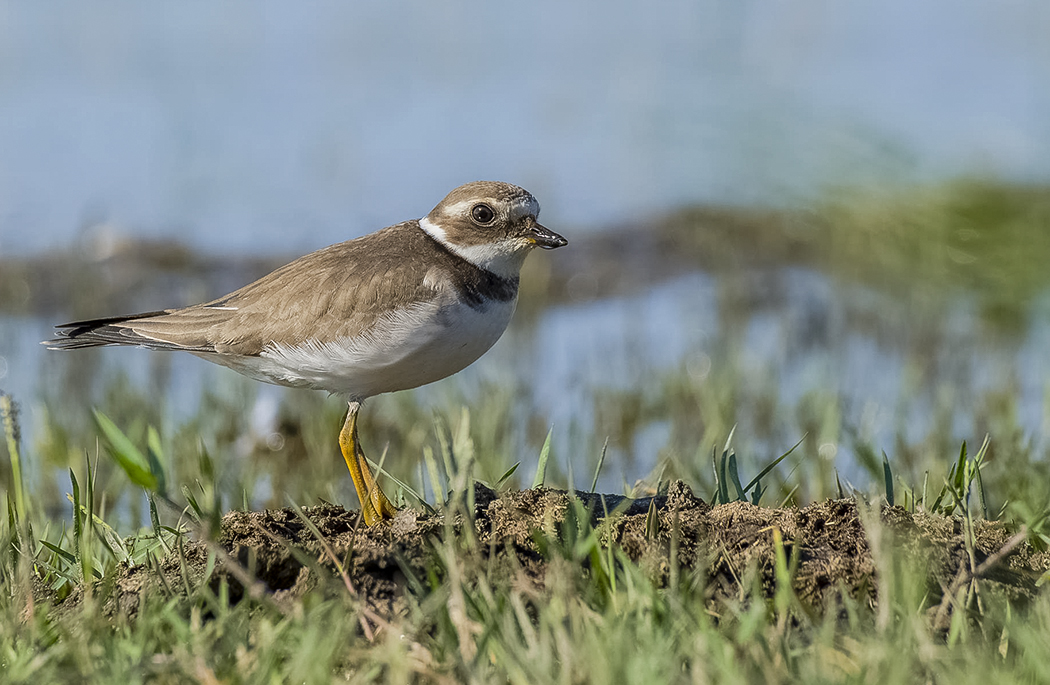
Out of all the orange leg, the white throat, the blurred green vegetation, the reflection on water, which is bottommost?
the reflection on water

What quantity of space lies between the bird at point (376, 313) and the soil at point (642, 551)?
0.52 meters

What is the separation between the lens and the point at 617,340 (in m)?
8.41

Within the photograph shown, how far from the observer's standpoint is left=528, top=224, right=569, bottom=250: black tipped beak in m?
4.36

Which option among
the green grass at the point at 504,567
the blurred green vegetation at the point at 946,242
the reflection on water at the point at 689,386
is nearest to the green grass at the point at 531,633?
the green grass at the point at 504,567

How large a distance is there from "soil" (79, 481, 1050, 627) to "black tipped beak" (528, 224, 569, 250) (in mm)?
1167

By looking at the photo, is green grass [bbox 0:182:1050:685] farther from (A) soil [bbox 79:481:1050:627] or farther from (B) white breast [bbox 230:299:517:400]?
(B) white breast [bbox 230:299:517:400]

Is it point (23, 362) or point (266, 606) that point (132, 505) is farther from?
point (23, 362)

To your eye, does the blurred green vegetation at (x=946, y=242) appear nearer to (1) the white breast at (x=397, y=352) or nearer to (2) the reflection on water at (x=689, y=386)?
(2) the reflection on water at (x=689, y=386)

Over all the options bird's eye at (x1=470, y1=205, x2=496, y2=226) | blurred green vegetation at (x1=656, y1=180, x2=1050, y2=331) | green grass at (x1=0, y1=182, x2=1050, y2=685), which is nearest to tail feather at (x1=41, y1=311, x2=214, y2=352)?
green grass at (x1=0, y1=182, x2=1050, y2=685)

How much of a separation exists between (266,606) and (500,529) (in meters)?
0.74

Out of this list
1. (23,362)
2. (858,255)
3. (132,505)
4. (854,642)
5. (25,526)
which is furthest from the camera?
(858,255)

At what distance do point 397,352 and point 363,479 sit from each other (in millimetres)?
605

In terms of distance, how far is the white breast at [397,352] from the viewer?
13.2 ft

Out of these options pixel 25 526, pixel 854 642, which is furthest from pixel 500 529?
pixel 25 526
